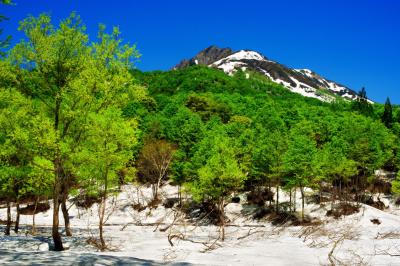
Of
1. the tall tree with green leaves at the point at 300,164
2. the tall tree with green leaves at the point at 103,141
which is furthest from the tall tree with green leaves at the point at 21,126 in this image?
the tall tree with green leaves at the point at 300,164

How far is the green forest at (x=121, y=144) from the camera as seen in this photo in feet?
73.2

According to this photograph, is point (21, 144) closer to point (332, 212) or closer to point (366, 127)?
Answer: point (332, 212)

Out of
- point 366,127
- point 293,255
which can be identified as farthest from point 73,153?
point 366,127

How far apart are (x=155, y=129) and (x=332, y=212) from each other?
133 feet

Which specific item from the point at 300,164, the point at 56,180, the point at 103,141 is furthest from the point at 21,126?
the point at 300,164

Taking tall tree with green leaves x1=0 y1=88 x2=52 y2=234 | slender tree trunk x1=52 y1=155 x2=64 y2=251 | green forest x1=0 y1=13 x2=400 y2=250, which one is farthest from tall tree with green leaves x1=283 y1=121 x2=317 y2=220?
tall tree with green leaves x1=0 y1=88 x2=52 y2=234

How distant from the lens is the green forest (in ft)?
73.2

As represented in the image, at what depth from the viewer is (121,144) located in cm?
2664

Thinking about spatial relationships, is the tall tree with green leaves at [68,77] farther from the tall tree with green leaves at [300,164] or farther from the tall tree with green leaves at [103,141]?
the tall tree with green leaves at [300,164]

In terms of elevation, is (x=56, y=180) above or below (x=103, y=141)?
below

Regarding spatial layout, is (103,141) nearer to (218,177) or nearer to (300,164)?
(218,177)

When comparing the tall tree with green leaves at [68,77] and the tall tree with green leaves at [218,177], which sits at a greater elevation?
the tall tree with green leaves at [68,77]

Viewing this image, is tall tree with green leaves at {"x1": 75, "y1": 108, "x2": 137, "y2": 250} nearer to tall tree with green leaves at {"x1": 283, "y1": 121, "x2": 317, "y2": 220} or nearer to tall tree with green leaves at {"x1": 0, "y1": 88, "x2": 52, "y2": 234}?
tall tree with green leaves at {"x1": 0, "y1": 88, "x2": 52, "y2": 234}

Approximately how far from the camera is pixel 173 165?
6197 centimetres
